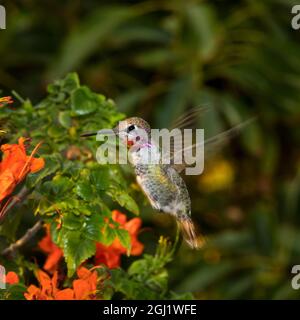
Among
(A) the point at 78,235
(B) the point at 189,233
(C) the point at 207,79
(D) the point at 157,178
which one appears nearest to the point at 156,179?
(D) the point at 157,178

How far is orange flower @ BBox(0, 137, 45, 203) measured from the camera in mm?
1316

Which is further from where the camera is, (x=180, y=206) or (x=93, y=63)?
(x=93, y=63)

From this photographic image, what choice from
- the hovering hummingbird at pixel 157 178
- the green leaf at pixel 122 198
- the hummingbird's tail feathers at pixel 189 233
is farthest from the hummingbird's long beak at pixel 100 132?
the hummingbird's tail feathers at pixel 189 233

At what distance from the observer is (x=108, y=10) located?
335 cm

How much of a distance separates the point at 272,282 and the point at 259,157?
549 millimetres

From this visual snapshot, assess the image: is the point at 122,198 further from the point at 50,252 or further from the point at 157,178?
the point at 50,252

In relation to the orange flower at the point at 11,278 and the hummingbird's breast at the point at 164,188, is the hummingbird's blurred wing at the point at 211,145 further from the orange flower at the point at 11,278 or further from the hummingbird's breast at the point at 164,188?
the orange flower at the point at 11,278

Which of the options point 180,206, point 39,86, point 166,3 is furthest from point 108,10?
point 180,206

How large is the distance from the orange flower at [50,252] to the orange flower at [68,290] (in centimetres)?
15

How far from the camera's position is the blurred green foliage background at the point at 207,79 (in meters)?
3.20

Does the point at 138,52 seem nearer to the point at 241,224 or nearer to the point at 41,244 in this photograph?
the point at 241,224

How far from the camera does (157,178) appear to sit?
5.15ft

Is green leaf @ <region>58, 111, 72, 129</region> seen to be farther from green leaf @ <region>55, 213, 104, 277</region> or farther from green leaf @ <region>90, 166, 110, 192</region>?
Result: green leaf @ <region>55, 213, 104, 277</region>

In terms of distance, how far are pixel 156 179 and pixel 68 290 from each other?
1.05 ft
